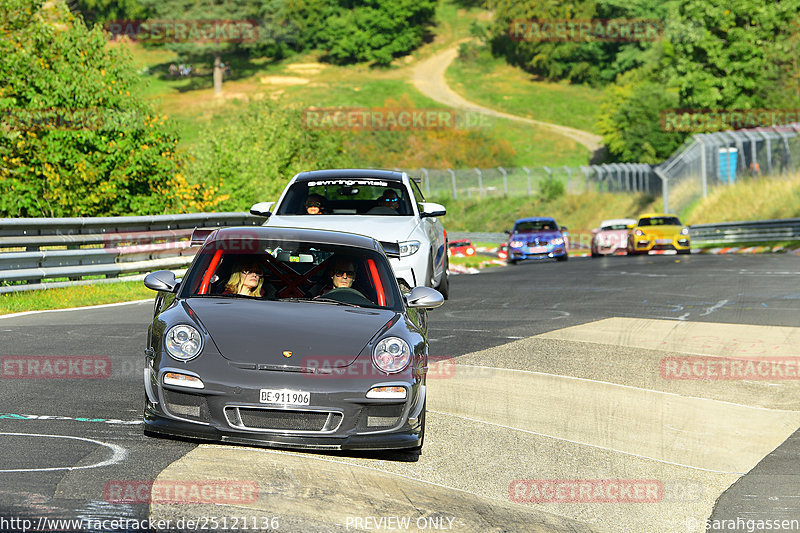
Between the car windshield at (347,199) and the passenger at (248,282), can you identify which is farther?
the car windshield at (347,199)

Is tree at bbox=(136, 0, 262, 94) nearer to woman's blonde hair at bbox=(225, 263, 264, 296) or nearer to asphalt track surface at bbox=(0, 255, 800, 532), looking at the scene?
asphalt track surface at bbox=(0, 255, 800, 532)

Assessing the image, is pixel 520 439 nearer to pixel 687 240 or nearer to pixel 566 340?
pixel 566 340

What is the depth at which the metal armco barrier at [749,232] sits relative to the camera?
43219 mm

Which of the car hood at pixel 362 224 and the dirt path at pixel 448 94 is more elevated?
the car hood at pixel 362 224

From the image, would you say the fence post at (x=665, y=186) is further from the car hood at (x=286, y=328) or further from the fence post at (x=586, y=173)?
the car hood at (x=286, y=328)

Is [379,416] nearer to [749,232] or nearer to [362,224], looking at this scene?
[362,224]

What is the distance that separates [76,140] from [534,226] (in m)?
15.3

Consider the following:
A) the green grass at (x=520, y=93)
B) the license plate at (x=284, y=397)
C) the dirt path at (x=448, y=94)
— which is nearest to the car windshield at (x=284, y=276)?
the license plate at (x=284, y=397)

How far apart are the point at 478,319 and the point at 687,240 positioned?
22001mm

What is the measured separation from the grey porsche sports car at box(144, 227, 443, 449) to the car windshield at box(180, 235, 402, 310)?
34mm

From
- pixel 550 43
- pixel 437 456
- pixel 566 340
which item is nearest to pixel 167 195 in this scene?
pixel 566 340

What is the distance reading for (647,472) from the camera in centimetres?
813

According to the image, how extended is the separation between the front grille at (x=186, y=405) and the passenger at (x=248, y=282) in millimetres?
1295

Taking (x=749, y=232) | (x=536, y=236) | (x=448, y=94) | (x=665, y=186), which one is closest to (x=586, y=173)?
(x=665, y=186)
